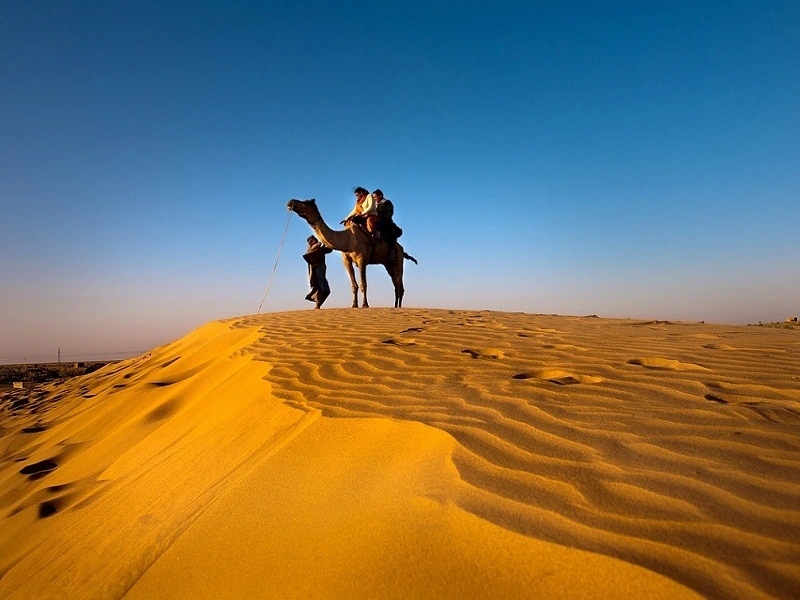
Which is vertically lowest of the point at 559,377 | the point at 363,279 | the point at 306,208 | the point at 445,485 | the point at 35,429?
the point at 35,429

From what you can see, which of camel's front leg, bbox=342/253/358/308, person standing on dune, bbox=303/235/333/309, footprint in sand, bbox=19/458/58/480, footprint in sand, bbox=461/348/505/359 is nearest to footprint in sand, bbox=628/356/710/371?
footprint in sand, bbox=461/348/505/359

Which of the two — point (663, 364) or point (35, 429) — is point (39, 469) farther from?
point (663, 364)

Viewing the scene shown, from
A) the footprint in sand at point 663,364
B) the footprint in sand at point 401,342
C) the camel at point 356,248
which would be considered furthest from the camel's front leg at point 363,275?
the footprint in sand at point 663,364

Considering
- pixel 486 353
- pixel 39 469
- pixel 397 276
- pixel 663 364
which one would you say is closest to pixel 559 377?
pixel 663 364

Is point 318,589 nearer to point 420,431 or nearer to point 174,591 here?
point 174,591

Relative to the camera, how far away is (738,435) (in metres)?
1.94

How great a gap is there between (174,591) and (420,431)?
46.8 inches

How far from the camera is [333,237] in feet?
38.4

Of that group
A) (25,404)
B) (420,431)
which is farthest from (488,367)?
(25,404)

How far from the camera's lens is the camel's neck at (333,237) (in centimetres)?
1136

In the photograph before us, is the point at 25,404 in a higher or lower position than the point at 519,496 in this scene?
lower

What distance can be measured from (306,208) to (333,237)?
3.57 feet

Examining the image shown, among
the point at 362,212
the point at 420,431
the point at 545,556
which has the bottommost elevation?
the point at 545,556

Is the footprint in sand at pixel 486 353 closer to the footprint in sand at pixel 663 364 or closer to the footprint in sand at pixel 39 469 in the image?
the footprint in sand at pixel 663 364
